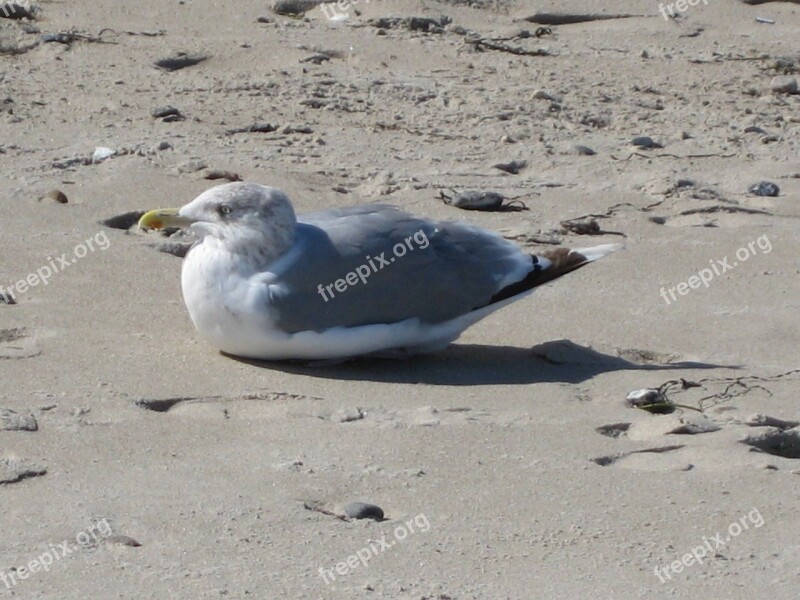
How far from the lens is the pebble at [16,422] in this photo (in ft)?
14.7

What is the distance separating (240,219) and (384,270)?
1.60ft

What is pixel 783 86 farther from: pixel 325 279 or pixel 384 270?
pixel 325 279

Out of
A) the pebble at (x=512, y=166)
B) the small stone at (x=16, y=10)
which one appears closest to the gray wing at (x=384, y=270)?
the pebble at (x=512, y=166)

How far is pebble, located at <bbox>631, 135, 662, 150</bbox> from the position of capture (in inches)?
303

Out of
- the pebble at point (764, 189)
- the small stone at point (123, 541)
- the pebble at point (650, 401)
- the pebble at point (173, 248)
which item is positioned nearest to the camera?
the small stone at point (123, 541)

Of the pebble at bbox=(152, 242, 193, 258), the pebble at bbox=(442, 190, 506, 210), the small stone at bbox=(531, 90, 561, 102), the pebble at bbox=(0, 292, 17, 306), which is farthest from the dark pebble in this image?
the pebble at bbox=(0, 292, 17, 306)

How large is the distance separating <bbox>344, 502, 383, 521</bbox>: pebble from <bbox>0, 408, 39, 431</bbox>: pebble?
98 cm

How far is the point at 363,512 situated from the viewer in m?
4.08

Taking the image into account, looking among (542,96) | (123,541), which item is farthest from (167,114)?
(123,541)

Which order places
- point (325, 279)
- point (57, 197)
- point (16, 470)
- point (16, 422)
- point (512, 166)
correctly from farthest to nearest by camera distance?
point (512, 166) < point (57, 197) < point (325, 279) < point (16, 422) < point (16, 470)

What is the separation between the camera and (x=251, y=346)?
5.17 m

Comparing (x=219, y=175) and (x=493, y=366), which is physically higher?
(x=219, y=175)

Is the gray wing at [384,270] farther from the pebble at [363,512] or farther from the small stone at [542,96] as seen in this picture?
the small stone at [542,96]

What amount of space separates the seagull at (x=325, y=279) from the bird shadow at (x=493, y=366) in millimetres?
51
